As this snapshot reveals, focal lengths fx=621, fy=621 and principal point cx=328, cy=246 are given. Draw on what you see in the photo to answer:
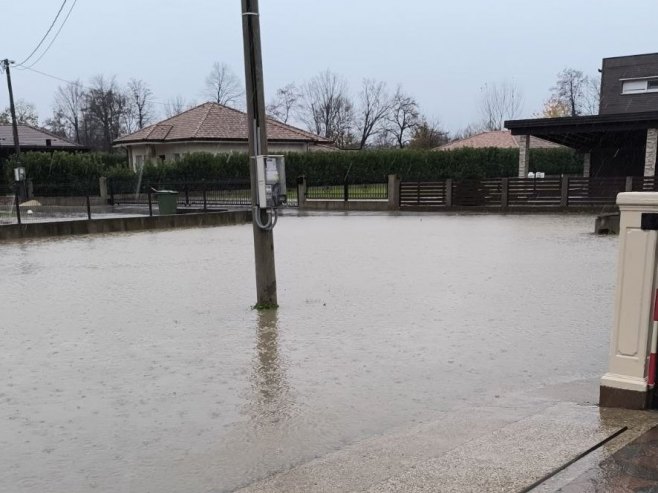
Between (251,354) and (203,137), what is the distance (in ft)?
120

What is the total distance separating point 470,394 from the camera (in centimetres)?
476

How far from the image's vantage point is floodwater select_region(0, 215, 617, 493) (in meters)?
3.88

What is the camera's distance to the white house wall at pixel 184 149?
136 feet

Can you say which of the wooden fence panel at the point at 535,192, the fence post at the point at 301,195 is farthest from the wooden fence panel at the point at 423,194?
the fence post at the point at 301,195

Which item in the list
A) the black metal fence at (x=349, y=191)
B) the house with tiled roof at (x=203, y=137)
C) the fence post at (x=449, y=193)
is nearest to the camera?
the fence post at (x=449, y=193)

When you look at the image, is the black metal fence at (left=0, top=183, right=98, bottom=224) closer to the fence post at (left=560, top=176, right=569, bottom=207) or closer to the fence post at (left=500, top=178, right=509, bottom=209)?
the fence post at (left=500, top=178, right=509, bottom=209)

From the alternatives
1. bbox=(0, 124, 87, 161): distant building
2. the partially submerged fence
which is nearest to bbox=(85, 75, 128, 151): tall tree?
bbox=(0, 124, 87, 161): distant building

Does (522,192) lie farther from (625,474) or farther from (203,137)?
(203,137)

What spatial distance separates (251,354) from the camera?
5.89 m

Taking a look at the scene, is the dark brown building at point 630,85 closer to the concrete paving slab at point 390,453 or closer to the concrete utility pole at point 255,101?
the concrete utility pole at point 255,101

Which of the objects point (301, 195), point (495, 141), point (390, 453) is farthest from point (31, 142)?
point (390, 453)

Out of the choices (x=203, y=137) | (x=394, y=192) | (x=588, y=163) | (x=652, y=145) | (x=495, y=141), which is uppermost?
(x=203, y=137)

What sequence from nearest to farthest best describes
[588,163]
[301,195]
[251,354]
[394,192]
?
[251,354], [394,192], [301,195], [588,163]

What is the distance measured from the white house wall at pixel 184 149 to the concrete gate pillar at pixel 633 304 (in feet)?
121
